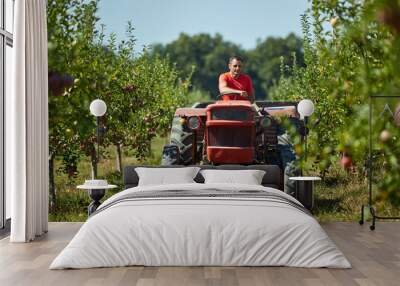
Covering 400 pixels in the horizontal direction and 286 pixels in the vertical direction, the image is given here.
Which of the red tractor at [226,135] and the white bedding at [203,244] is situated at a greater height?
the red tractor at [226,135]

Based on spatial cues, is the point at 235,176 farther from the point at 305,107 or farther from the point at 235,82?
the point at 235,82

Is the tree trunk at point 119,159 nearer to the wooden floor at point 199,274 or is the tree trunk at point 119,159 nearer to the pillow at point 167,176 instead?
the pillow at point 167,176

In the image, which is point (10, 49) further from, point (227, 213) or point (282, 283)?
point (282, 283)

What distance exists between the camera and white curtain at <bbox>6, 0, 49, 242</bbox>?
5066 mm

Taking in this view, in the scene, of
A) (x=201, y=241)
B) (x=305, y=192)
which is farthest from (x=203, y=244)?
(x=305, y=192)

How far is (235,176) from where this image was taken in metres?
5.65

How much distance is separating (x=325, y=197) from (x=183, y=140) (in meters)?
1.86

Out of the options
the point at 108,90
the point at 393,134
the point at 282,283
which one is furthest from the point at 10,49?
the point at 393,134

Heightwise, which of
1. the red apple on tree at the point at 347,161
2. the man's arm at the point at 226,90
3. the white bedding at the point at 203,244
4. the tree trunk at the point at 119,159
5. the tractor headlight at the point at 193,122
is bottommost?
the white bedding at the point at 203,244

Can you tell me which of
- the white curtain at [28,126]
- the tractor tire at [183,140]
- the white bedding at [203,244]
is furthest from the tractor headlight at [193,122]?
the white bedding at [203,244]

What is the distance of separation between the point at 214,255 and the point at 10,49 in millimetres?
3095

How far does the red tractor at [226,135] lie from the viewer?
599 centimetres

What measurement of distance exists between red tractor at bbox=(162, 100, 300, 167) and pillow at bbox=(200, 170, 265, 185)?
11.2 inches

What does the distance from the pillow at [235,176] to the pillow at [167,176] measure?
16cm
